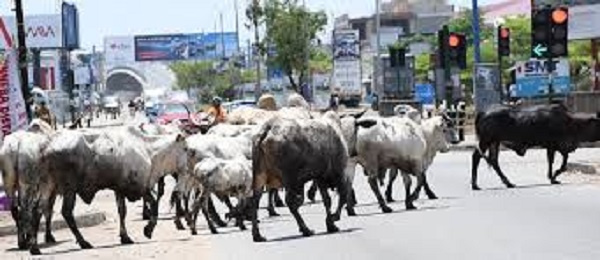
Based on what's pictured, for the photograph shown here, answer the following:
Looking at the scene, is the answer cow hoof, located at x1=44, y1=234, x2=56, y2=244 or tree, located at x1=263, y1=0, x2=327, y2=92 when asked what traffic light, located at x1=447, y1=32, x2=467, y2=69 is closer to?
cow hoof, located at x1=44, y1=234, x2=56, y2=244

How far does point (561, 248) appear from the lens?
15.1 m

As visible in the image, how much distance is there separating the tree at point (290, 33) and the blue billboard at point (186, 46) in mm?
56374

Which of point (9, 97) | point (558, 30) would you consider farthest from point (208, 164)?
point (558, 30)

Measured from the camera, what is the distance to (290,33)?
85000mm

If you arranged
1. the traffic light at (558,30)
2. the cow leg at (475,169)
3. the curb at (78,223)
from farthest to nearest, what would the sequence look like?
the traffic light at (558,30)
the cow leg at (475,169)
the curb at (78,223)

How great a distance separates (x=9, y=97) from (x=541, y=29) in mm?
14052

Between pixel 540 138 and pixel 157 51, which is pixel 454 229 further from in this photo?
pixel 157 51

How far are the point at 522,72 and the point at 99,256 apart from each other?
1243 inches

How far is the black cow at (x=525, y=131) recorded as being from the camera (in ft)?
89.1

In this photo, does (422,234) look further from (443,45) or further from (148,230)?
(443,45)

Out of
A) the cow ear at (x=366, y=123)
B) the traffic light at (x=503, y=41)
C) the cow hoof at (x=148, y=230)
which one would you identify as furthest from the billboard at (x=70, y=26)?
the cow hoof at (x=148, y=230)

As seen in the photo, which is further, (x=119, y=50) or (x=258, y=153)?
(x=119, y=50)

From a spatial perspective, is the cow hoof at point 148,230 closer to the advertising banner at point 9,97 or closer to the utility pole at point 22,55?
the advertising banner at point 9,97

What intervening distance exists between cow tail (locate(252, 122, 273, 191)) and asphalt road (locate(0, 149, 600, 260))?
2.88ft
